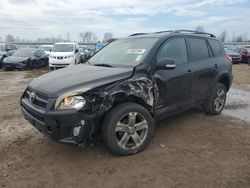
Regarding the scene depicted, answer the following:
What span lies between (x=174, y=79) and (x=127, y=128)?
1274 millimetres

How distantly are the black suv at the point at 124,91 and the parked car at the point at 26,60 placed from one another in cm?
1227

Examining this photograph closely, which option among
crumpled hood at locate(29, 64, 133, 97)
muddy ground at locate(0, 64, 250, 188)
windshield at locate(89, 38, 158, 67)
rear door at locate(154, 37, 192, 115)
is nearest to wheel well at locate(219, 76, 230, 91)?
muddy ground at locate(0, 64, 250, 188)

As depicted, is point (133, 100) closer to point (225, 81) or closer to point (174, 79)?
point (174, 79)

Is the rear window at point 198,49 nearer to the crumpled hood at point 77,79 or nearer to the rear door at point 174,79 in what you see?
the rear door at point 174,79

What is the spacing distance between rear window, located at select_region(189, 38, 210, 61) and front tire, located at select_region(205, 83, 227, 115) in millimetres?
822

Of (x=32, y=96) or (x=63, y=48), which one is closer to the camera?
(x=32, y=96)

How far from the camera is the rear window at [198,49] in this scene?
16.7 ft

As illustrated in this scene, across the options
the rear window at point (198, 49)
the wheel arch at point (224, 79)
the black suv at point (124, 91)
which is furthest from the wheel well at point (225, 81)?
the rear window at point (198, 49)

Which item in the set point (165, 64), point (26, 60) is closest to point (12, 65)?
point (26, 60)

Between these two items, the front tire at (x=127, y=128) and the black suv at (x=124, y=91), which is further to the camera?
the front tire at (x=127, y=128)

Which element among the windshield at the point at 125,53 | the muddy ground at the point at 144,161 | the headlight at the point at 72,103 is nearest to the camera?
the muddy ground at the point at 144,161

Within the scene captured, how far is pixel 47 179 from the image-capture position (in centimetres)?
333

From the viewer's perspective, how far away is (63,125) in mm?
3348

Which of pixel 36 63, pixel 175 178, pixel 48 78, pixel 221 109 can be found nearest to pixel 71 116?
pixel 48 78
